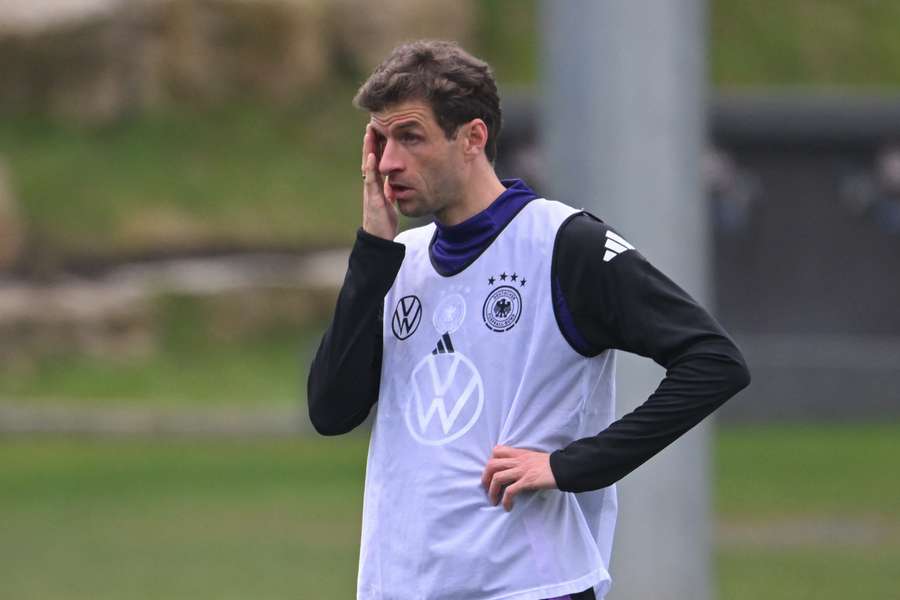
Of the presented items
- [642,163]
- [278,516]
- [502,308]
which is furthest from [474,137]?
[278,516]

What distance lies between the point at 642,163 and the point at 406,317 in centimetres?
309

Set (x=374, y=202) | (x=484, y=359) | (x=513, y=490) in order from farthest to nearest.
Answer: (x=374, y=202), (x=484, y=359), (x=513, y=490)

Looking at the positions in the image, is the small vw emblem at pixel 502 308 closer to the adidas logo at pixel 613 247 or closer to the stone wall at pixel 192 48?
the adidas logo at pixel 613 247

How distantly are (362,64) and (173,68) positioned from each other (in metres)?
2.89

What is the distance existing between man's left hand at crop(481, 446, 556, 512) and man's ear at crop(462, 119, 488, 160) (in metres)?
0.63

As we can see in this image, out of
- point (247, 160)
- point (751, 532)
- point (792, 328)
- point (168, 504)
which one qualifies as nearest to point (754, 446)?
point (792, 328)

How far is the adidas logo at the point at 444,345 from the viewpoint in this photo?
3957mm

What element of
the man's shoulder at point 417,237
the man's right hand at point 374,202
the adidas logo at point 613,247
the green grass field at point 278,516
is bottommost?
the green grass field at point 278,516

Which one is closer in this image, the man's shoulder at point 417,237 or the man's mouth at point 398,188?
the man's mouth at point 398,188

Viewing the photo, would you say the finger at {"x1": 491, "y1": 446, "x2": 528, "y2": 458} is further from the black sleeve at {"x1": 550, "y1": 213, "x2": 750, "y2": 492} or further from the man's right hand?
the man's right hand

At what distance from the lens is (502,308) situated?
3.92m

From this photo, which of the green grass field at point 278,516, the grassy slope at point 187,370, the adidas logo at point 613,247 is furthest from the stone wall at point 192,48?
the adidas logo at point 613,247

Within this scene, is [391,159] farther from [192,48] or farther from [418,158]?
[192,48]

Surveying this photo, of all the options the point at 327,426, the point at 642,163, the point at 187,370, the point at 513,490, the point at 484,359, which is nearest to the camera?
the point at 513,490
